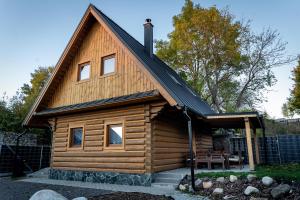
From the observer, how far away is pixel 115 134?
9859mm

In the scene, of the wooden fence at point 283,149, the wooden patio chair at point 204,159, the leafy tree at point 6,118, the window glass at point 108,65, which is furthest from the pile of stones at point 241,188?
the leafy tree at point 6,118

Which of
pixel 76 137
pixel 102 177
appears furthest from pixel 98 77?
pixel 102 177

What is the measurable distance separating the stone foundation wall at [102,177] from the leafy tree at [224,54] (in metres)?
14.7

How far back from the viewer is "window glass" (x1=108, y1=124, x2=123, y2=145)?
964cm

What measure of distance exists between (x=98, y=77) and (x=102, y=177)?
4449 mm

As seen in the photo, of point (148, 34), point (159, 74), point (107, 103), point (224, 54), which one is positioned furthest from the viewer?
point (224, 54)

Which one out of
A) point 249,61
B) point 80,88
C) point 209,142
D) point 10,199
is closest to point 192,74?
point 249,61

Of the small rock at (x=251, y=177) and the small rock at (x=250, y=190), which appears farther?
the small rock at (x=251, y=177)

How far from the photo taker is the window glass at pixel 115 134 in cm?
964

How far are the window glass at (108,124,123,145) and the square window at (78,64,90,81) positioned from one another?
311 cm

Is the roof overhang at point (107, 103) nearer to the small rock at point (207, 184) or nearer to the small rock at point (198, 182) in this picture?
the small rock at point (198, 182)

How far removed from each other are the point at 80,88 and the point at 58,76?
5.92ft

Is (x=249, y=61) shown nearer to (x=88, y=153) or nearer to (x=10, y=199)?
(x=88, y=153)

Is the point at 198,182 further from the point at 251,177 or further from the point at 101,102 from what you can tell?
the point at 101,102
